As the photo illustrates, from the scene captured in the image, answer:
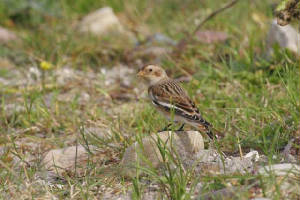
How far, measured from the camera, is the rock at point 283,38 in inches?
222

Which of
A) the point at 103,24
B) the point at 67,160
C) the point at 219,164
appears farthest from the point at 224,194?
the point at 103,24

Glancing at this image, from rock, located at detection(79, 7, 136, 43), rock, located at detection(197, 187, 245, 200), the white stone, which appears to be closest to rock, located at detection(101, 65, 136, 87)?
rock, located at detection(79, 7, 136, 43)

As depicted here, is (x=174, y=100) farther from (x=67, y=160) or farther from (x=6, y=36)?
(x=6, y=36)

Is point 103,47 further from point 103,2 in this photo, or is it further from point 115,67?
point 103,2

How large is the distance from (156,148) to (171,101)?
54 cm

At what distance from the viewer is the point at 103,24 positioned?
776 centimetres

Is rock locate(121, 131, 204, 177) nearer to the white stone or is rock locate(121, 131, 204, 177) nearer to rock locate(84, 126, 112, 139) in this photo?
rock locate(84, 126, 112, 139)

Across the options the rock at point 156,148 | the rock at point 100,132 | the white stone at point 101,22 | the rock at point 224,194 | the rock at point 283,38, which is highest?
the white stone at point 101,22

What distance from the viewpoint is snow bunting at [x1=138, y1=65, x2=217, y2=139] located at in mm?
4129

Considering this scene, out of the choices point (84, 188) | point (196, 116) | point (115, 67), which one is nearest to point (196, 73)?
point (115, 67)

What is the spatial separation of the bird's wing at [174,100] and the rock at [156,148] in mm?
193

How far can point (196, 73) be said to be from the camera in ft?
Result: 19.9

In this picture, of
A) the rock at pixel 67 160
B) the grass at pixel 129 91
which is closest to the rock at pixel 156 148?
the grass at pixel 129 91

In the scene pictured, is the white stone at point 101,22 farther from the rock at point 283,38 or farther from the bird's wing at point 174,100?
the bird's wing at point 174,100
